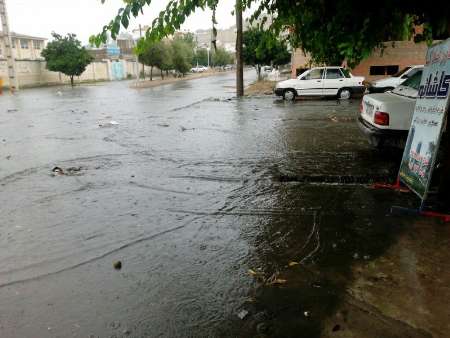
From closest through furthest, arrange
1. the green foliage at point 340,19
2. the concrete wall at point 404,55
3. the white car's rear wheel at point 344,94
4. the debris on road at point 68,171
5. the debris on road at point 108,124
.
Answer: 1. the green foliage at point 340,19
2. the debris on road at point 68,171
3. the debris on road at point 108,124
4. the white car's rear wheel at point 344,94
5. the concrete wall at point 404,55

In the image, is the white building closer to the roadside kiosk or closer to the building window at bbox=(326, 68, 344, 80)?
the building window at bbox=(326, 68, 344, 80)

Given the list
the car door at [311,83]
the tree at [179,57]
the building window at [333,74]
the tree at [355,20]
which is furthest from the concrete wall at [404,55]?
the tree at [179,57]

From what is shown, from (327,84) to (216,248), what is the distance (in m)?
16.9

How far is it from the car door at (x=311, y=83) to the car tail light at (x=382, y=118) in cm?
1330

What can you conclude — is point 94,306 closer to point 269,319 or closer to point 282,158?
point 269,319

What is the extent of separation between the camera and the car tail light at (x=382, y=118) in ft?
21.2

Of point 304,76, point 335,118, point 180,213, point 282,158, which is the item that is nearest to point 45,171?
point 180,213

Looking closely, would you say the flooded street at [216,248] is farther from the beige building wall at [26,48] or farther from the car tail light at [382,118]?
the beige building wall at [26,48]

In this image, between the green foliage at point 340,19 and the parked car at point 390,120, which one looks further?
the parked car at point 390,120

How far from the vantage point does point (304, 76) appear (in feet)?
64.3

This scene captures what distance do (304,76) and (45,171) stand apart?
49.6 feet

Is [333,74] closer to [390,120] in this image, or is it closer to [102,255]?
[390,120]

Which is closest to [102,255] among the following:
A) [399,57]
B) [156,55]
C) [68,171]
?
[68,171]

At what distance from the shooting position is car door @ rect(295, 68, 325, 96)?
1934 centimetres
